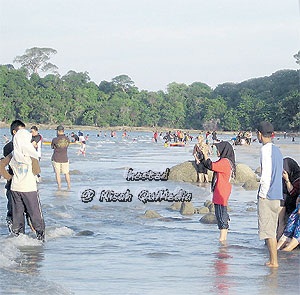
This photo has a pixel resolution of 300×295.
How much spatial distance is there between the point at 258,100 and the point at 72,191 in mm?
114241

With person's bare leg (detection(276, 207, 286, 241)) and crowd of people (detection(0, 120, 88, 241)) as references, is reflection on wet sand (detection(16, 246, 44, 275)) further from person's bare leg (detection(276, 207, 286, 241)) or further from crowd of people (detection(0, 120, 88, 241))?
person's bare leg (detection(276, 207, 286, 241))

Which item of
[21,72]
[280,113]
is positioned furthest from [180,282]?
[21,72]

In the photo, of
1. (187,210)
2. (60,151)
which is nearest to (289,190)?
(187,210)

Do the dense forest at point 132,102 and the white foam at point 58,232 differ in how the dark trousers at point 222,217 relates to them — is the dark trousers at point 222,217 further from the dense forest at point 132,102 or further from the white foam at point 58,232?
the dense forest at point 132,102

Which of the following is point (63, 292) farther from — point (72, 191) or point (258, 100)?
point (258, 100)

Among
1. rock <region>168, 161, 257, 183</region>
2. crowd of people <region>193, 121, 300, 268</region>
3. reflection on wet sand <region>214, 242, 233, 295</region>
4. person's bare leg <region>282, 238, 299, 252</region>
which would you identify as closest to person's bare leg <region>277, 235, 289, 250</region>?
crowd of people <region>193, 121, 300, 268</region>

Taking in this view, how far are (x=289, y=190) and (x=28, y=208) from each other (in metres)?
3.38

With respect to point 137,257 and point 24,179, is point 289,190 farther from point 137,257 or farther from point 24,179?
point 24,179

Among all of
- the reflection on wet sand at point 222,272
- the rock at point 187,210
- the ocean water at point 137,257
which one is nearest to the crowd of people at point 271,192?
the ocean water at point 137,257

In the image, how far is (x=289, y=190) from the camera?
30.8 ft

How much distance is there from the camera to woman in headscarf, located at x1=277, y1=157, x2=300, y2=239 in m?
9.45

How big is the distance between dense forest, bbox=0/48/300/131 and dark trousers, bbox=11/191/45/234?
10491 cm

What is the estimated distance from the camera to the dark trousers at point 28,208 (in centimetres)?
971

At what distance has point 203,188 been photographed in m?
19.1
